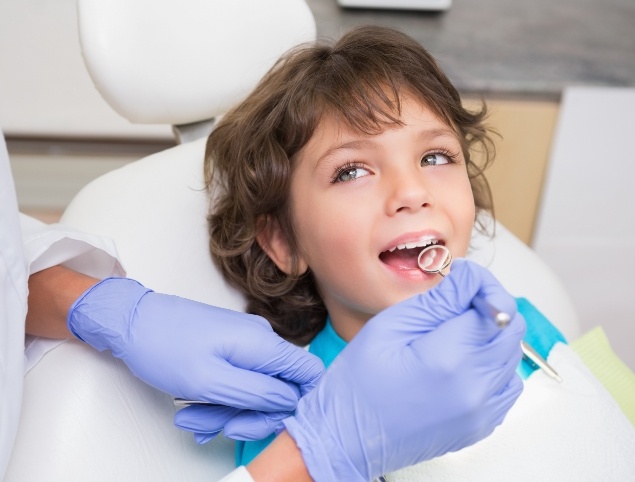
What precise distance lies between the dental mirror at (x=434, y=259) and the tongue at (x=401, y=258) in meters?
0.01

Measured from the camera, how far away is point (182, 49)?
1208 millimetres

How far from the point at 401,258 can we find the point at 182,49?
550 mm

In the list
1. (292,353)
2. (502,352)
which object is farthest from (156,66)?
(502,352)

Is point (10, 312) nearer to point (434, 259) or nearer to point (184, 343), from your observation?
point (184, 343)

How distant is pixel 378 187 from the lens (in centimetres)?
97


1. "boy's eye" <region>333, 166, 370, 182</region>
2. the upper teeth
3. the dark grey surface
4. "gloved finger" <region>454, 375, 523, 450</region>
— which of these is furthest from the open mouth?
the dark grey surface

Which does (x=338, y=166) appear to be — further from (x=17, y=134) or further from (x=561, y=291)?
(x=17, y=134)

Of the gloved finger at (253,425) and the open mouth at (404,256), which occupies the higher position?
the open mouth at (404,256)

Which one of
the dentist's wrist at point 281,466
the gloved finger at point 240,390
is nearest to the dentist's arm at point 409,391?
the dentist's wrist at point 281,466

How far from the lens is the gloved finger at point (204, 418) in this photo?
90cm

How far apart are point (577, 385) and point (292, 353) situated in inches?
17.4

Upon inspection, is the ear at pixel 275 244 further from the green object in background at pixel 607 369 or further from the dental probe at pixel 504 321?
the green object in background at pixel 607 369

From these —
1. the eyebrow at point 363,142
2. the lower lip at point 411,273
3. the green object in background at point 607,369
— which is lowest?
the green object in background at point 607,369

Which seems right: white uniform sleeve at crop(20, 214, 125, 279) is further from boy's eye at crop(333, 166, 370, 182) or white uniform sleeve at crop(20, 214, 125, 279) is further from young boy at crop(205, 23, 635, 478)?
boy's eye at crop(333, 166, 370, 182)
